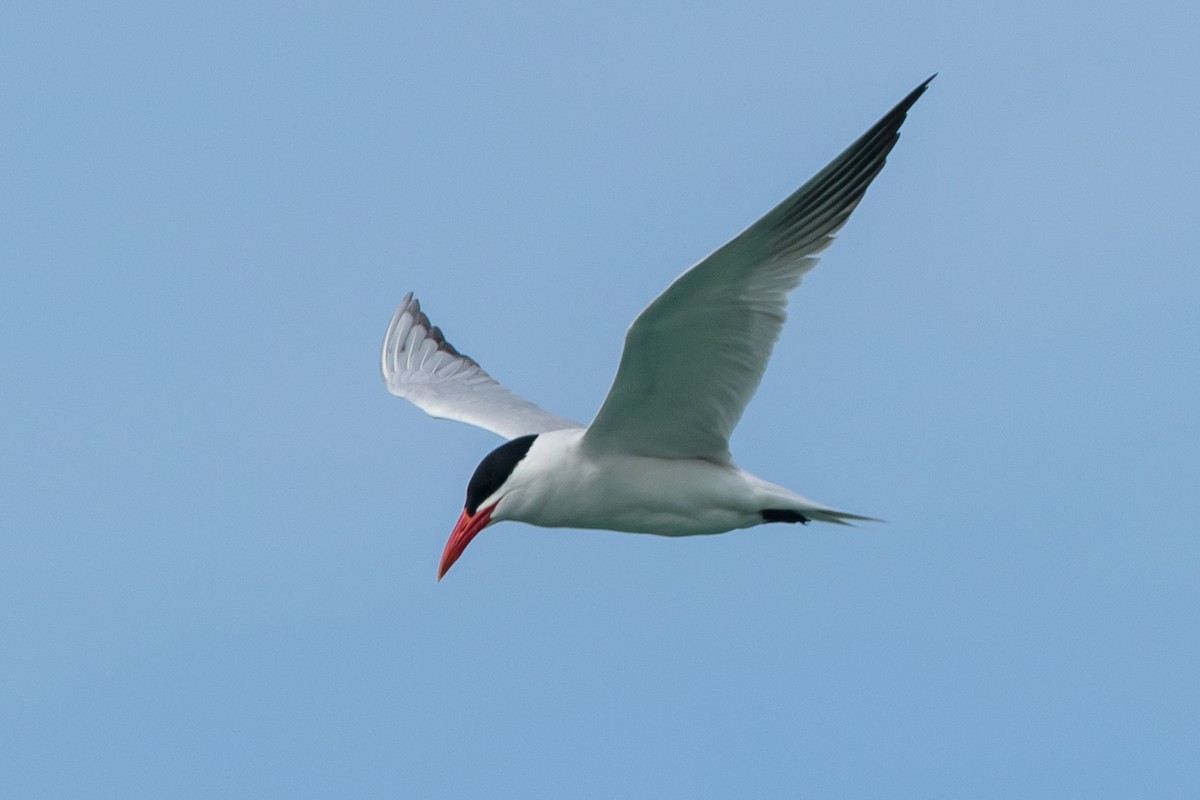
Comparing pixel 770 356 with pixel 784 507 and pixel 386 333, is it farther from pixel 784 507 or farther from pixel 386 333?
pixel 386 333

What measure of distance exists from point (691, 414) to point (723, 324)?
86 cm

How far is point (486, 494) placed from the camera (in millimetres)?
9836

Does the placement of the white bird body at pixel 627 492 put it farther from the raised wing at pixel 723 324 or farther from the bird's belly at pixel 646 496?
the raised wing at pixel 723 324

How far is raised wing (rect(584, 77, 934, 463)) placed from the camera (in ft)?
28.1

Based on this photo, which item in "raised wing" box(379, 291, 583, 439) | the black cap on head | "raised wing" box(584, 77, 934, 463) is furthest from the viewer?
"raised wing" box(379, 291, 583, 439)

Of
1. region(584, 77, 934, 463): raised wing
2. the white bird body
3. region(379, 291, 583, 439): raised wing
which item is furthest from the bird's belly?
region(379, 291, 583, 439): raised wing

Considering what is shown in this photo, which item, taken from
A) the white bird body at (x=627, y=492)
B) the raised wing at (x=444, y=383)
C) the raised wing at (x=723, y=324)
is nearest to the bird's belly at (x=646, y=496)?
the white bird body at (x=627, y=492)

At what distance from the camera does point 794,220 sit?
864cm

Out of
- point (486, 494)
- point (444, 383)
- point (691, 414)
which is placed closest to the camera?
point (691, 414)

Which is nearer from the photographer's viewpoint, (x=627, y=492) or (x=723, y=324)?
(x=723, y=324)

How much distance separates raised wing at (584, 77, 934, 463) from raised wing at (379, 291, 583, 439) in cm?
184

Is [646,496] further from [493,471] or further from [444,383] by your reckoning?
[444,383]

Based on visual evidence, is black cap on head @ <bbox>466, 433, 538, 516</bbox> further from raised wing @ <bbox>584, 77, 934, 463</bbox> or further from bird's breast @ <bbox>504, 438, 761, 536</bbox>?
raised wing @ <bbox>584, 77, 934, 463</bbox>

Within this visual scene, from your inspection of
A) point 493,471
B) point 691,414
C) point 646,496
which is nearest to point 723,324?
point 691,414
